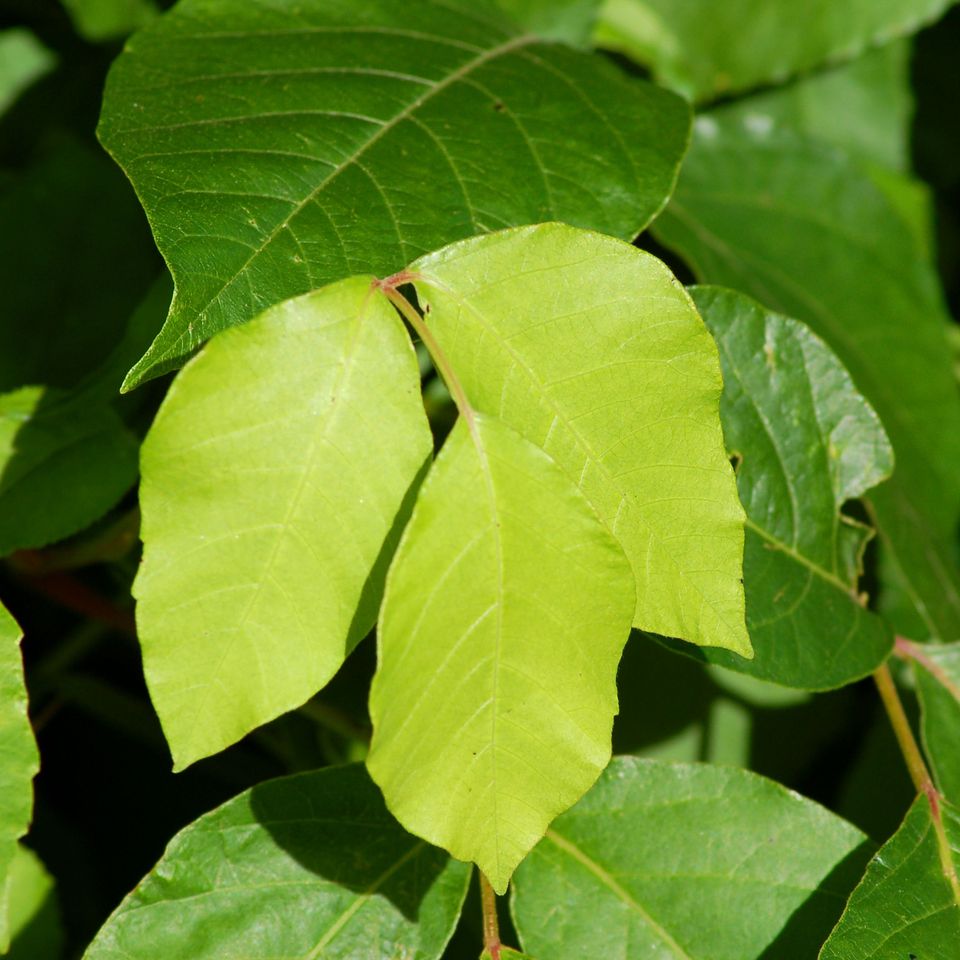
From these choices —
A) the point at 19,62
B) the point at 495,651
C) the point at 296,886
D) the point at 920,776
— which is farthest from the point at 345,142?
the point at 19,62

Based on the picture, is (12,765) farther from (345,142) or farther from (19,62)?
(19,62)

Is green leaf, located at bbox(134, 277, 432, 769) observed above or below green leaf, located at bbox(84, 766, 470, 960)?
above

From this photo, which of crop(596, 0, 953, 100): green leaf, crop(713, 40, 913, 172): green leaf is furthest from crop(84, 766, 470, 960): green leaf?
crop(713, 40, 913, 172): green leaf

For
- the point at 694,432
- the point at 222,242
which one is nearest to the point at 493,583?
the point at 694,432

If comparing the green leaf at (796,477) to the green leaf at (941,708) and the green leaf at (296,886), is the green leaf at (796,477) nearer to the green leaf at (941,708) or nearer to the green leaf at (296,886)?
the green leaf at (941,708)

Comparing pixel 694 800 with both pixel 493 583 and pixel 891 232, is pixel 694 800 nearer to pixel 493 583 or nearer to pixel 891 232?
pixel 493 583

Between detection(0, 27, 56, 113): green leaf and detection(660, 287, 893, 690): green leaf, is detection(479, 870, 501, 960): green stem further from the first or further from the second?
detection(0, 27, 56, 113): green leaf
